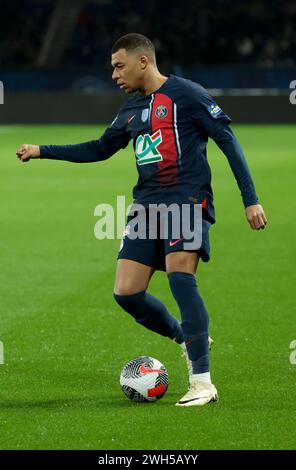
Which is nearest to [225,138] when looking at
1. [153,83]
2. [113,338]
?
[153,83]

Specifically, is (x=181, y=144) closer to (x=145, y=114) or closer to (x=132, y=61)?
(x=145, y=114)

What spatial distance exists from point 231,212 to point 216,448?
452 inches

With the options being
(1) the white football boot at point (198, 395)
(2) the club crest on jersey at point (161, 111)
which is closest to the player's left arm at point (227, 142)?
(2) the club crest on jersey at point (161, 111)

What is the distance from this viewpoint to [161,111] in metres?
7.03

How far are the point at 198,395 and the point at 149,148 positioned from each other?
150cm

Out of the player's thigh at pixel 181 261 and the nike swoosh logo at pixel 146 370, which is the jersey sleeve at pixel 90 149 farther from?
the nike swoosh logo at pixel 146 370

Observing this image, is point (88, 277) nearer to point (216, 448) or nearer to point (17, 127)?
point (216, 448)

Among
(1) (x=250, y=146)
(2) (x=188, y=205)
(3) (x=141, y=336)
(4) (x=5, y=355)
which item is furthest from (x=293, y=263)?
(1) (x=250, y=146)

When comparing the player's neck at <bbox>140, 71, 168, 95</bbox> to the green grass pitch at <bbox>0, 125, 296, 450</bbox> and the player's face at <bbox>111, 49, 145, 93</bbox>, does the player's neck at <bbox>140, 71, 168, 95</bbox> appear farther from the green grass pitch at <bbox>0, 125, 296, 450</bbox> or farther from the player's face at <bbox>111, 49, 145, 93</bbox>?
the green grass pitch at <bbox>0, 125, 296, 450</bbox>

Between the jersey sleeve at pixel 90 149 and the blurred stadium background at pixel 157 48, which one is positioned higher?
the blurred stadium background at pixel 157 48

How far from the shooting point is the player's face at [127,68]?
23.1ft

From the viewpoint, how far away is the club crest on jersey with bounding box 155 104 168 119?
7.02 metres

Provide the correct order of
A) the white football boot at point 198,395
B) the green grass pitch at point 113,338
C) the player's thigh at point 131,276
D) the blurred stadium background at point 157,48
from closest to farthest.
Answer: the green grass pitch at point 113,338 → the white football boot at point 198,395 → the player's thigh at point 131,276 → the blurred stadium background at point 157,48

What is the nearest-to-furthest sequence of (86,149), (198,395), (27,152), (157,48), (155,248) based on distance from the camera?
(198,395) → (155,248) → (27,152) → (86,149) → (157,48)
